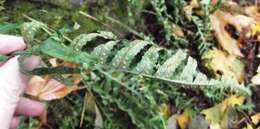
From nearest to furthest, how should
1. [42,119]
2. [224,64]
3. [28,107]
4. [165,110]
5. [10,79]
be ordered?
[10,79], [28,107], [42,119], [165,110], [224,64]

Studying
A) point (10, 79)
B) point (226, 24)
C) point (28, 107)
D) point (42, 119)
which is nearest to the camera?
point (10, 79)

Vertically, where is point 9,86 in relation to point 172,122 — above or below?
above

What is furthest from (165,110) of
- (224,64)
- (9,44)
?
(9,44)

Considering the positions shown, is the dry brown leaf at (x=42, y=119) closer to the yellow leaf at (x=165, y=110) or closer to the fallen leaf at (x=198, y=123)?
the yellow leaf at (x=165, y=110)

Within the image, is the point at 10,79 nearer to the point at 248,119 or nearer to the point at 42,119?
the point at 42,119

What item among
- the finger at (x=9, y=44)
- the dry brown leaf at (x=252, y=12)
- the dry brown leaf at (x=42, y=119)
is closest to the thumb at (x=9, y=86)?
the finger at (x=9, y=44)

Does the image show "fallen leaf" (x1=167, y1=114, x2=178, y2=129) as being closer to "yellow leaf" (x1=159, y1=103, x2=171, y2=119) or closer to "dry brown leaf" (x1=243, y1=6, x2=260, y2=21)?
"yellow leaf" (x1=159, y1=103, x2=171, y2=119)
